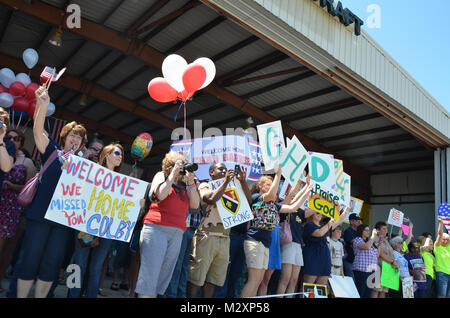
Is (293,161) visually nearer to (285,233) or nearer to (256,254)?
(285,233)

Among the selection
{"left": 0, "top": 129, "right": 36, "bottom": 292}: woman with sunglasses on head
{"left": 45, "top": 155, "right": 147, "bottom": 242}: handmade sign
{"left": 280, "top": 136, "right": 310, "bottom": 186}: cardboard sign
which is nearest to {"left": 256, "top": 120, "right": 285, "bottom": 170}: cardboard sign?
{"left": 280, "top": 136, "right": 310, "bottom": 186}: cardboard sign

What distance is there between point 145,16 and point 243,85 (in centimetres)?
332

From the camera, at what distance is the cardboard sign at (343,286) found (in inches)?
196

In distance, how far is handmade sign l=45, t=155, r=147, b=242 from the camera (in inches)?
119

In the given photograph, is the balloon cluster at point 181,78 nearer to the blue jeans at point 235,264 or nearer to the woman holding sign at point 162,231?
the woman holding sign at point 162,231

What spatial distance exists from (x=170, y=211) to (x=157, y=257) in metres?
0.39

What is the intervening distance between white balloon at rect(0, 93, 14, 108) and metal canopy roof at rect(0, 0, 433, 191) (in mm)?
2536

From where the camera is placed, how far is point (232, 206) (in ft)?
12.5

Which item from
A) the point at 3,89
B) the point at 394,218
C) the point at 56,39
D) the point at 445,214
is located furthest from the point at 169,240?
the point at 445,214

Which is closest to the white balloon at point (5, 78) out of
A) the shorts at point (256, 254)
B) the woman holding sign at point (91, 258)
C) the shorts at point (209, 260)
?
the woman holding sign at point (91, 258)

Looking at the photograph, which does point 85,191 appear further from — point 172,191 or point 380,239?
point 380,239

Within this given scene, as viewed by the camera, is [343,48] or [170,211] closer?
[170,211]

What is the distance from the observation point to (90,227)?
312 centimetres

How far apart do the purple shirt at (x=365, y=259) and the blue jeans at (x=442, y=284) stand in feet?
8.22
